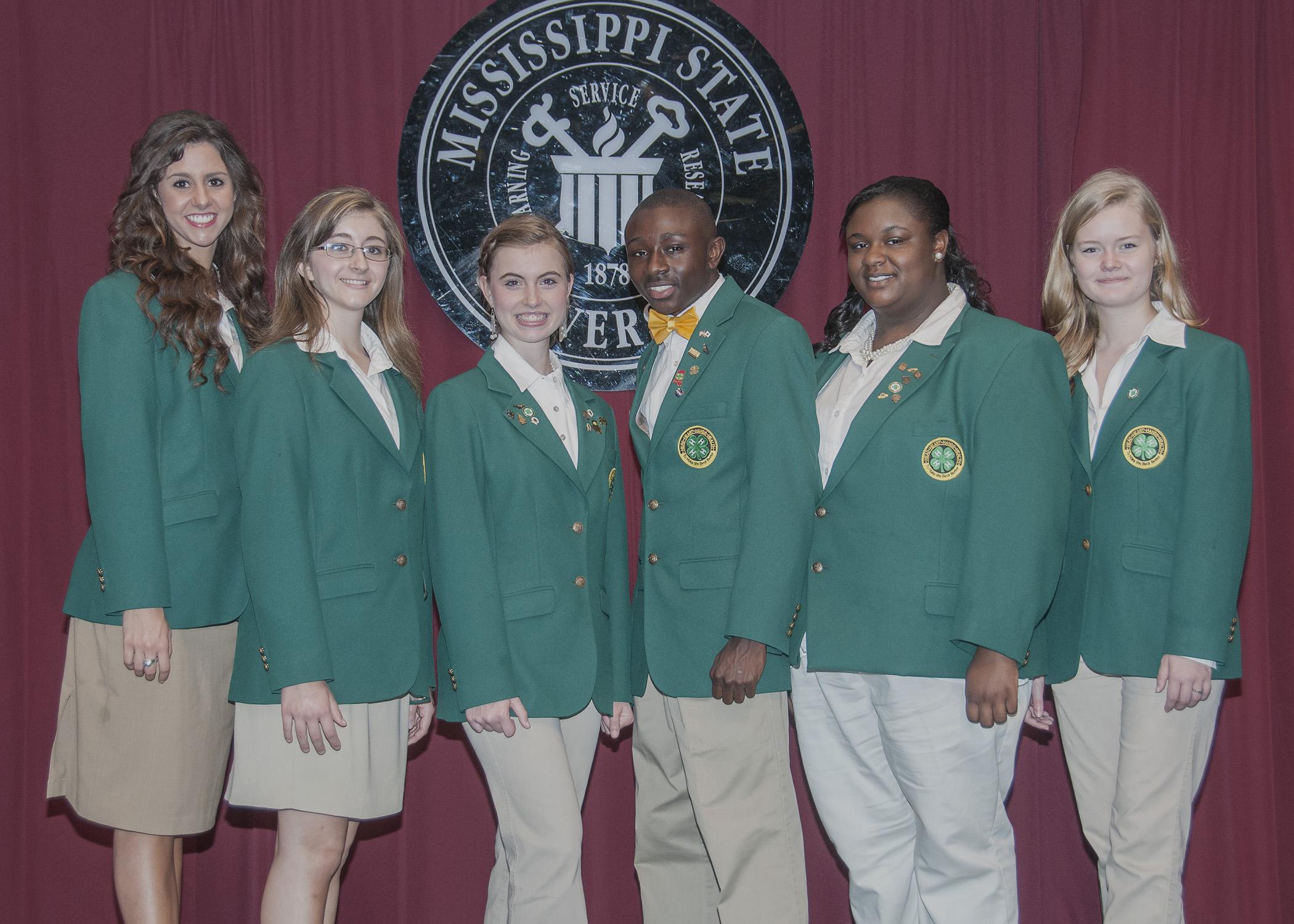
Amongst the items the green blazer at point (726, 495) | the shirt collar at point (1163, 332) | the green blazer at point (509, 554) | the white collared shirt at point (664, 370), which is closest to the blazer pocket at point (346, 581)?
the green blazer at point (509, 554)

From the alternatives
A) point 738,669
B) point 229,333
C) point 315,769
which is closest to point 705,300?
point 738,669

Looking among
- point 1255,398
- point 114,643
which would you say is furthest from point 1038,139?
point 114,643

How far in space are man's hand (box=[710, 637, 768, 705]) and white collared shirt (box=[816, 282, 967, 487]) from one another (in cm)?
40

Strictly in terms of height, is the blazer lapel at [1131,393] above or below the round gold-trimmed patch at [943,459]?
above

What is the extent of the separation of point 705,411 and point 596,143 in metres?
1.38

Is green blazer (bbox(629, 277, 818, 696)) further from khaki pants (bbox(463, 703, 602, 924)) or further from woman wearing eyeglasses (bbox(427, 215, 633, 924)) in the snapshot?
khaki pants (bbox(463, 703, 602, 924))

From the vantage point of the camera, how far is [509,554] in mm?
2336

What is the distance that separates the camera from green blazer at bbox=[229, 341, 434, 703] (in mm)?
2127

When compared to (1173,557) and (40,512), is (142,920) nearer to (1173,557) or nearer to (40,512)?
(40,512)

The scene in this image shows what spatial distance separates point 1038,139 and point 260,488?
8.79 feet

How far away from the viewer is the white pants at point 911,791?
221cm

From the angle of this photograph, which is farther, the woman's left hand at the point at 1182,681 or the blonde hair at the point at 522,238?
the blonde hair at the point at 522,238

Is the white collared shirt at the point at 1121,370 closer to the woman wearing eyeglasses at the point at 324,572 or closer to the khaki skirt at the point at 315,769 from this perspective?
the woman wearing eyeglasses at the point at 324,572

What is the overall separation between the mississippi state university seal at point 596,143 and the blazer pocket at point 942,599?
1.48 meters
